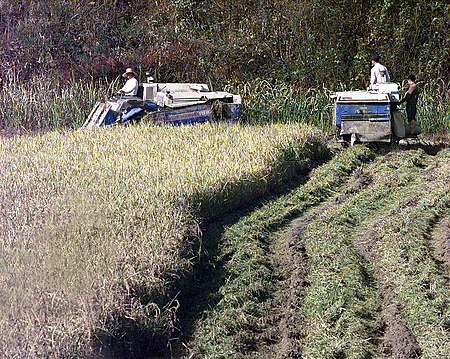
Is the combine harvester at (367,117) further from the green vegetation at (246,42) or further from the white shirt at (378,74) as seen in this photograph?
the green vegetation at (246,42)

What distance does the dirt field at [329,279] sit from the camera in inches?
219

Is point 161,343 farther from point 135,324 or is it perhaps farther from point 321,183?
point 321,183

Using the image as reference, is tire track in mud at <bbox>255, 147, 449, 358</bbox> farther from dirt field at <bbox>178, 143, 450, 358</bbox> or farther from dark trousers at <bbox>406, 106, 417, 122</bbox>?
dark trousers at <bbox>406, 106, 417, 122</bbox>

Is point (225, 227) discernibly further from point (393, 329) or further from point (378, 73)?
point (378, 73)

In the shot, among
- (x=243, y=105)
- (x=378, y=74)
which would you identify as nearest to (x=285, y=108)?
(x=243, y=105)

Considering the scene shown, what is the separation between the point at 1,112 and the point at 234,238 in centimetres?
800

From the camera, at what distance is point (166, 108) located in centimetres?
1349

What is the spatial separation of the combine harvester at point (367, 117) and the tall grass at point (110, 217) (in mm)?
610

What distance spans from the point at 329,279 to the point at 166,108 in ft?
24.5

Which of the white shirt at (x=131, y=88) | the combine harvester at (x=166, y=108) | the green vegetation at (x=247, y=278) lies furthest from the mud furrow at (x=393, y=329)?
the white shirt at (x=131, y=88)

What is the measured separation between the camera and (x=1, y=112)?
14.4 meters

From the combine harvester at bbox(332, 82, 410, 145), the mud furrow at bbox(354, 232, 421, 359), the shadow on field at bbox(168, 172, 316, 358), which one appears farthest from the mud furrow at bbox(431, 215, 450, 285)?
the combine harvester at bbox(332, 82, 410, 145)

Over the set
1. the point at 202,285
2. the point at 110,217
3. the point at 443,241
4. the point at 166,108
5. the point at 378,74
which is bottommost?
the point at 202,285

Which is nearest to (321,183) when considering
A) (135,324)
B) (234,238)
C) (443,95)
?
(234,238)
